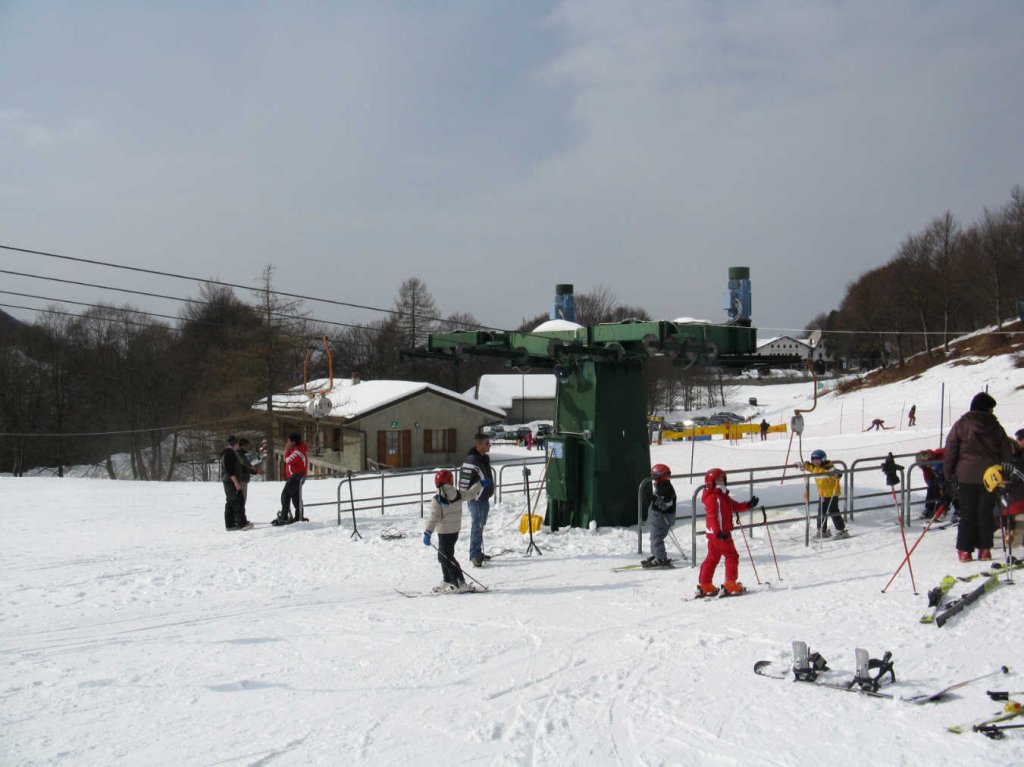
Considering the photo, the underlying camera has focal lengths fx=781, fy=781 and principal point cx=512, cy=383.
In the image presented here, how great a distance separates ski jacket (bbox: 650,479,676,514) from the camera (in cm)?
951

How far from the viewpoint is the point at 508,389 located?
69.9 meters

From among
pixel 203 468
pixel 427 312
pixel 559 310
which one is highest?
pixel 427 312

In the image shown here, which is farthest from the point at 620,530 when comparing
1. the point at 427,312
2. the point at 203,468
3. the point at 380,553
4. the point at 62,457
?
the point at 427,312

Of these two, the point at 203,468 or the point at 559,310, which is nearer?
the point at 559,310

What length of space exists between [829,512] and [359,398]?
102ft

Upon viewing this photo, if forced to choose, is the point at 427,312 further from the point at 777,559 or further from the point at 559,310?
the point at 777,559

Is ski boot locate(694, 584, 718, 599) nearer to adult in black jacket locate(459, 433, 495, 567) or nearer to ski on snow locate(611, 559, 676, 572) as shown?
ski on snow locate(611, 559, 676, 572)

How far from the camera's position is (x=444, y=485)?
905 centimetres

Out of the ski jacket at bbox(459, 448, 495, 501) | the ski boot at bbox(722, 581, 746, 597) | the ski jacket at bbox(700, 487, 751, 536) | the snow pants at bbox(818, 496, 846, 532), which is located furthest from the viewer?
the snow pants at bbox(818, 496, 846, 532)

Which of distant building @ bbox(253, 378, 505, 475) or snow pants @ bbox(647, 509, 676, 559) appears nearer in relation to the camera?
snow pants @ bbox(647, 509, 676, 559)

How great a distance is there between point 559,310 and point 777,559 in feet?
25.7

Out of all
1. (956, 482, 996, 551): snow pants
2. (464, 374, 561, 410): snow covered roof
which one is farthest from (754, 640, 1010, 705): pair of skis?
(464, 374, 561, 410): snow covered roof

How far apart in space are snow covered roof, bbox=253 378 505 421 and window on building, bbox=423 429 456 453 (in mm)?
1884

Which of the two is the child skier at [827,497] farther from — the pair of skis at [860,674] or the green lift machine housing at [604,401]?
the pair of skis at [860,674]
